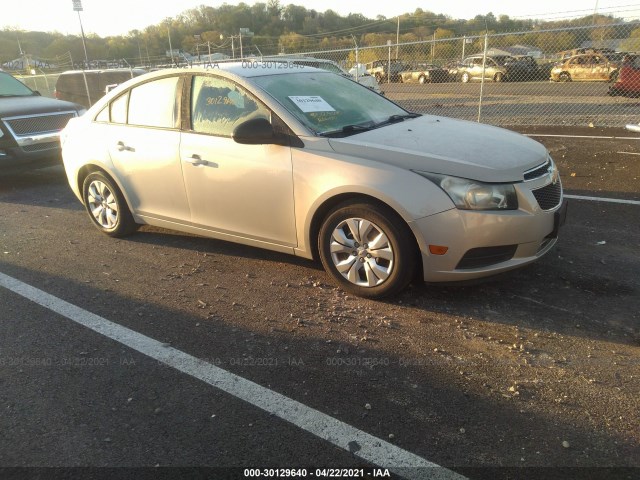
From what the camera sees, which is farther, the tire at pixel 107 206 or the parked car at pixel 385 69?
the parked car at pixel 385 69

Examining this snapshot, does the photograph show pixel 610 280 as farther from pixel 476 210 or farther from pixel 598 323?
pixel 476 210

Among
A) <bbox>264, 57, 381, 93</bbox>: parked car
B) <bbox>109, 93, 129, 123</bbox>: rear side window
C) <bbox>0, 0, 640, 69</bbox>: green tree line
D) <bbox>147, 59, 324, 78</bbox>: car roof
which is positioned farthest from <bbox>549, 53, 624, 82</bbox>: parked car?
<bbox>0, 0, 640, 69</bbox>: green tree line

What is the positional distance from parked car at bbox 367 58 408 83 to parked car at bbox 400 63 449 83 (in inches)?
14.9

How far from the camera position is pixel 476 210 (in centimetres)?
328

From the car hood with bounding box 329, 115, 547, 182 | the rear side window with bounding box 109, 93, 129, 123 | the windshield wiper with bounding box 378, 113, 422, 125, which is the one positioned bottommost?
the car hood with bounding box 329, 115, 547, 182

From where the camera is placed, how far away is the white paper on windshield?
4.05m

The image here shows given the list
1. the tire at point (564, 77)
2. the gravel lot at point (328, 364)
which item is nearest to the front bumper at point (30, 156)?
the gravel lot at point (328, 364)

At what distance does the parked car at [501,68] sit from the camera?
1906cm

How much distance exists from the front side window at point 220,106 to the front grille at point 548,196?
207cm

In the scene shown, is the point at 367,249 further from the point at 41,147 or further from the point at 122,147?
the point at 41,147

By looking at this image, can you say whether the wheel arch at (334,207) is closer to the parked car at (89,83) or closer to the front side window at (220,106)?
the front side window at (220,106)

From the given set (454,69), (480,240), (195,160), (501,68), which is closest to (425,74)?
(454,69)

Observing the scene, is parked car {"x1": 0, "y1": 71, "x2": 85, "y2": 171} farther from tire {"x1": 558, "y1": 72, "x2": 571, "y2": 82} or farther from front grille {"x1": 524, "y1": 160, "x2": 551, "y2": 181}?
tire {"x1": 558, "y1": 72, "x2": 571, "y2": 82}

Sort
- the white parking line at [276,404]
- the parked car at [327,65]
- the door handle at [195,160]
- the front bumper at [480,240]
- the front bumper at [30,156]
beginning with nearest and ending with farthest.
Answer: the white parking line at [276,404] < the front bumper at [480,240] < the door handle at [195,160] < the front bumper at [30,156] < the parked car at [327,65]
